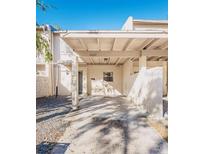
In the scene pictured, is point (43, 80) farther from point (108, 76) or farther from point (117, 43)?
point (117, 43)

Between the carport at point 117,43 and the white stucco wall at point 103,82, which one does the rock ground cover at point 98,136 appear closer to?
the carport at point 117,43

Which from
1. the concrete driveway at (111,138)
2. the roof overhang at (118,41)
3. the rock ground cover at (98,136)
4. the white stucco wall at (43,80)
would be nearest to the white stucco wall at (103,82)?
the white stucco wall at (43,80)

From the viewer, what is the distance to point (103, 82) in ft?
50.9

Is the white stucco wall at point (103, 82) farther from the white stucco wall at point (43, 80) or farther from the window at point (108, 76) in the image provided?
the white stucco wall at point (43, 80)

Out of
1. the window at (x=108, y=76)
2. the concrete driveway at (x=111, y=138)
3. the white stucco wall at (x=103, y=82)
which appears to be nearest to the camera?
the concrete driveway at (x=111, y=138)

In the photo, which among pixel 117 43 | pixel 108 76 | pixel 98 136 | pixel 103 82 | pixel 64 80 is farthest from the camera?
pixel 108 76

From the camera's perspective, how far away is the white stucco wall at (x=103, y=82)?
15406 millimetres

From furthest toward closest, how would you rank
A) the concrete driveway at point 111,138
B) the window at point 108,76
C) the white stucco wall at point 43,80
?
1. the window at point 108,76
2. the white stucco wall at point 43,80
3. the concrete driveway at point 111,138

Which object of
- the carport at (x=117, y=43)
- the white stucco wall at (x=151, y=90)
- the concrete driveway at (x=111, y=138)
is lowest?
the concrete driveway at (x=111, y=138)

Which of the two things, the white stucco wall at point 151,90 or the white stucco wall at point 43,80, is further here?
the white stucco wall at point 43,80

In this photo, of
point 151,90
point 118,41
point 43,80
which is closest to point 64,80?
point 43,80

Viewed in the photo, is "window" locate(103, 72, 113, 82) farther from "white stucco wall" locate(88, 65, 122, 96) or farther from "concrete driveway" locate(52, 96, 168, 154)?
Answer: "concrete driveway" locate(52, 96, 168, 154)

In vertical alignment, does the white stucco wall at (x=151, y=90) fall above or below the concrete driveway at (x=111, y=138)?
above

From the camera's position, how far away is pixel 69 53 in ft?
47.6
